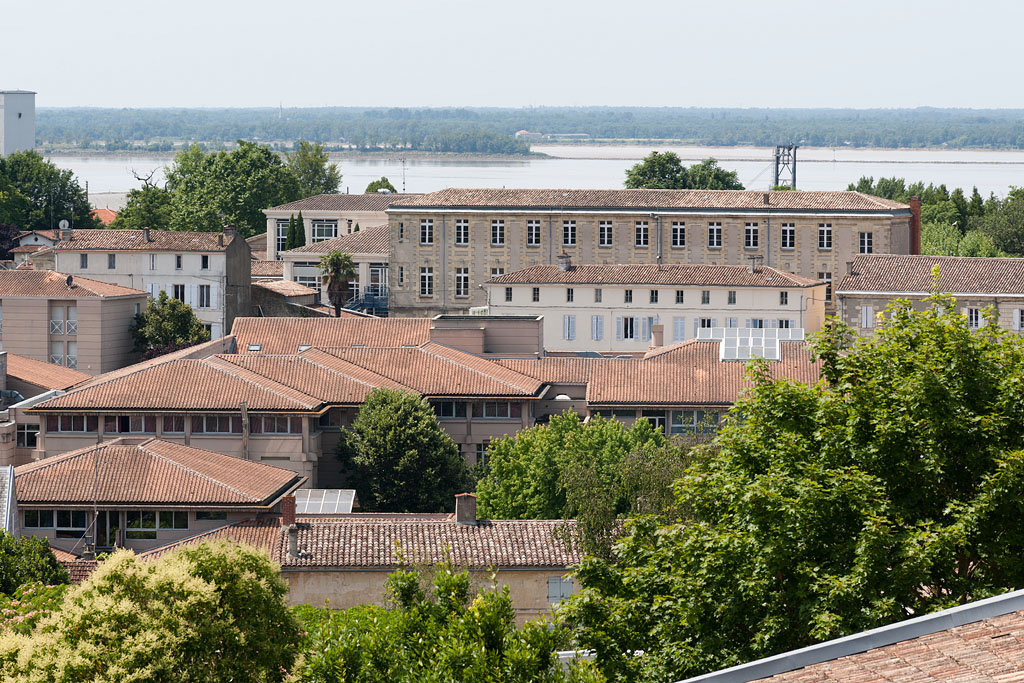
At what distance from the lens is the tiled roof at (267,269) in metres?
102

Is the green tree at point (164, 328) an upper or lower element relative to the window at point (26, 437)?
upper

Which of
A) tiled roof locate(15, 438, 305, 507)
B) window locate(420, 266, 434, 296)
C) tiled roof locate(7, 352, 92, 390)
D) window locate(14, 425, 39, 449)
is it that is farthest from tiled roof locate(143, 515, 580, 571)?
window locate(420, 266, 434, 296)

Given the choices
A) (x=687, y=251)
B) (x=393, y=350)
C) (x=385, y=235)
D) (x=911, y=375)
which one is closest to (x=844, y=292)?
(x=687, y=251)

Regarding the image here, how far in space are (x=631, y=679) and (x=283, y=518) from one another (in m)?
20.0

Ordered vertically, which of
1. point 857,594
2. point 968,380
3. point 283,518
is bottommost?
point 283,518

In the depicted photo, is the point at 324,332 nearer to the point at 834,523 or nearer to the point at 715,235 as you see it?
the point at 715,235

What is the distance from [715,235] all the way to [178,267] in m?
27.9

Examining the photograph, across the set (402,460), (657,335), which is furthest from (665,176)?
(402,460)

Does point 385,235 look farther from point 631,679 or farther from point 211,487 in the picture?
point 631,679

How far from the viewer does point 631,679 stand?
20969 millimetres

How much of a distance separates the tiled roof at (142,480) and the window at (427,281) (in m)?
43.4

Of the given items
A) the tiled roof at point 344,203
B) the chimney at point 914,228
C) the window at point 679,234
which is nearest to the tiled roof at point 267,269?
the tiled roof at point 344,203

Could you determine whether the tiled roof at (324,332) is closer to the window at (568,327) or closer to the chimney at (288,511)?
the window at (568,327)

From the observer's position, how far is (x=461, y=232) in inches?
3462
